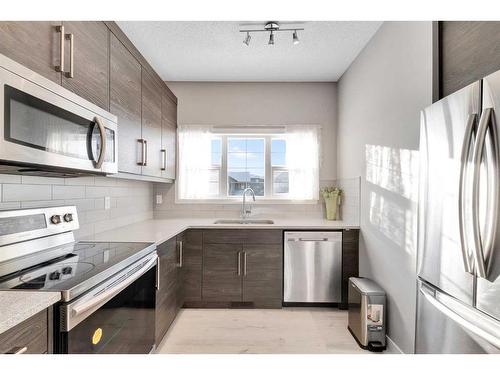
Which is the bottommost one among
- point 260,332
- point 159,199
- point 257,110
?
point 260,332

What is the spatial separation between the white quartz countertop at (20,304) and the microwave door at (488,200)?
142cm

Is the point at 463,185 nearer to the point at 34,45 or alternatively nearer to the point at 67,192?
the point at 34,45

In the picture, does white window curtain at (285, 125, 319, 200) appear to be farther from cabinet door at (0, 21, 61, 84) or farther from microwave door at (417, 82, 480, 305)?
cabinet door at (0, 21, 61, 84)

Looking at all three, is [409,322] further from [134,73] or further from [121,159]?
[134,73]

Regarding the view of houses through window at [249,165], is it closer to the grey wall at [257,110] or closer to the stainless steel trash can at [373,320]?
the grey wall at [257,110]

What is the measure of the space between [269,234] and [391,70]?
1799 millimetres

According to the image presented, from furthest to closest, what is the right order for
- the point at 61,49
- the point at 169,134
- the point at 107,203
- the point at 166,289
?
the point at 169,134, the point at 107,203, the point at 166,289, the point at 61,49

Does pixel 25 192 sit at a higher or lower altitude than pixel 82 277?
higher

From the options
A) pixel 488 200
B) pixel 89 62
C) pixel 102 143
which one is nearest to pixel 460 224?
pixel 488 200

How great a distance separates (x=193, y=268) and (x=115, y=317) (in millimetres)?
1687

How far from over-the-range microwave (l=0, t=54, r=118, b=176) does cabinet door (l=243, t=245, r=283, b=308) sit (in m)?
1.77

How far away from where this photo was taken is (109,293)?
4.26 feet

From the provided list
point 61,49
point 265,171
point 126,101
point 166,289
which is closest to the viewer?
point 61,49

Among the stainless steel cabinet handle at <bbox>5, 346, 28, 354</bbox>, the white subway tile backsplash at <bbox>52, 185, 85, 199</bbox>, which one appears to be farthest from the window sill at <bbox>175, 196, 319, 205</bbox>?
the stainless steel cabinet handle at <bbox>5, 346, 28, 354</bbox>
